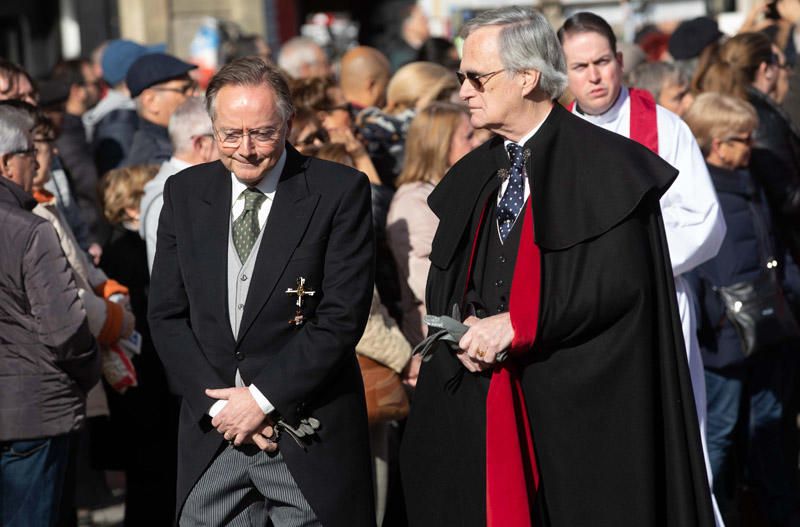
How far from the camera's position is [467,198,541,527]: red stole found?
13.0ft

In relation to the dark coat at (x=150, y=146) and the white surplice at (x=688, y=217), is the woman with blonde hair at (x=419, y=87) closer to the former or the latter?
the dark coat at (x=150, y=146)

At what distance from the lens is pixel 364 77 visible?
8484mm

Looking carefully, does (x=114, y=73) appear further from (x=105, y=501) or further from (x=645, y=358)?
(x=645, y=358)

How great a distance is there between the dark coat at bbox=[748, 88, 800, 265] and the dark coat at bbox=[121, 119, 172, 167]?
123 inches

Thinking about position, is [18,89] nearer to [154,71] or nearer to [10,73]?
[10,73]

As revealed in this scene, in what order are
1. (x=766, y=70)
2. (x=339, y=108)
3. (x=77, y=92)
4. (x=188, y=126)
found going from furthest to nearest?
(x=77, y=92), (x=766, y=70), (x=339, y=108), (x=188, y=126)

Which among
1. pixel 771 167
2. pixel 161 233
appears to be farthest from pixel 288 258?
pixel 771 167

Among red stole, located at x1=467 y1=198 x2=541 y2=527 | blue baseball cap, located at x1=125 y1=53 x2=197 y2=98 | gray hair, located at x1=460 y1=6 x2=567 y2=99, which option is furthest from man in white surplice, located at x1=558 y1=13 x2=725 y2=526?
blue baseball cap, located at x1=125 y1=53 x2=197 y2=98

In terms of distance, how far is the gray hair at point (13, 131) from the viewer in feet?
16.4

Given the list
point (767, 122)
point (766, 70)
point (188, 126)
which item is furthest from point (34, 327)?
point (766, 70)

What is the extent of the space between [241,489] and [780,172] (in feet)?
12.3

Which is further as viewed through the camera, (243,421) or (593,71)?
(593,71)

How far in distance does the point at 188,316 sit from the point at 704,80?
15.2 feet

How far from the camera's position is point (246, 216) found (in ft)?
13.6
